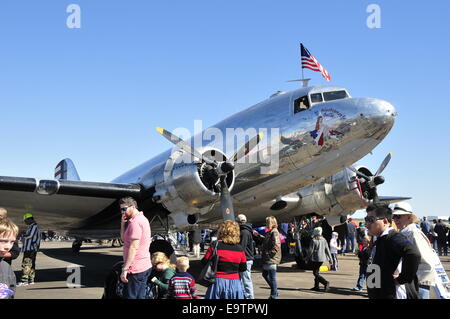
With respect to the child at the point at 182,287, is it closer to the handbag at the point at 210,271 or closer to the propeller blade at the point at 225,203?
the handbag at the point at 210,271

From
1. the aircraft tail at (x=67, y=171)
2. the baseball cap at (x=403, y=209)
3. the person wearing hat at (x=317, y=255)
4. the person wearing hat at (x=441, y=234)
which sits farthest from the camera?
the aircraft tail at (x=67, y=171)

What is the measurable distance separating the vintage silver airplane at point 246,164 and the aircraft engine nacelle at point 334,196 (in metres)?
2.91

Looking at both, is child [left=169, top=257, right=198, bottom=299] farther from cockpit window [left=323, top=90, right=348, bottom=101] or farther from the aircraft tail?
the aircraft tail

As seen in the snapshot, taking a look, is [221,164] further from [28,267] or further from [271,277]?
[28,267]

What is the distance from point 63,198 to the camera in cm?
1299

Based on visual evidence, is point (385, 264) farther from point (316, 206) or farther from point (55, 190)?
point (316, 206)

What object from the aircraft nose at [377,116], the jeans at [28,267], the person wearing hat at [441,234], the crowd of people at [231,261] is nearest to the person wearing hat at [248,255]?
the crowd of people at [231,261]

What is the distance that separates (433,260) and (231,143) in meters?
8.01

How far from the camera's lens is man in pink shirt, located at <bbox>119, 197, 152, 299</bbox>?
5.30 metres

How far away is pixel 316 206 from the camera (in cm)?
1658

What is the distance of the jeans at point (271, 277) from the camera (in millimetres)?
8342

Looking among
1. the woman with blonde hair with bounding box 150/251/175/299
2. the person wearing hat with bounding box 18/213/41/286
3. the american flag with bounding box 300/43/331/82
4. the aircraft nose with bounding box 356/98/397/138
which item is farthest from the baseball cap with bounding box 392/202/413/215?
the american flag with bounding box 300/43/331/82

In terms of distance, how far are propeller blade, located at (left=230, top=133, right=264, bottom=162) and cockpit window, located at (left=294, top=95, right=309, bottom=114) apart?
55.2 inches
